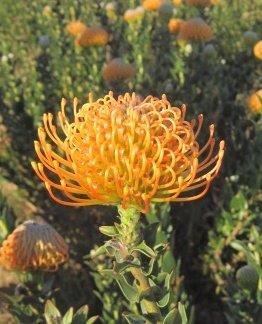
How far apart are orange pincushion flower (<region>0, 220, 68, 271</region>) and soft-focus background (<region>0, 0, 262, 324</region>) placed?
17cm

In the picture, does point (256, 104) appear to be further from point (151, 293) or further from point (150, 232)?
point (151, 293)

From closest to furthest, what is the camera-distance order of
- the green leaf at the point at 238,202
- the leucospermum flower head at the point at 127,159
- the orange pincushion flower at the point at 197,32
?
the leucospermum flower head at the point at 127,159 → the green leaf at the point at 238,202 → the orange pincushion flower at the point at 197,32

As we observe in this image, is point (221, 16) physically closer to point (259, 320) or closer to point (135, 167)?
point (259, 320)

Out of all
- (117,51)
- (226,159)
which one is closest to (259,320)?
(226,159)

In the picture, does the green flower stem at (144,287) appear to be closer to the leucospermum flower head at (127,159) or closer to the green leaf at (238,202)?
the leucospermum flower head at (127,159)

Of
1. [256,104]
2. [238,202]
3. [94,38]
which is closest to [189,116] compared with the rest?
[256,104]

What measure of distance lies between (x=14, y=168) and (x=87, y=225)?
0.79 metres

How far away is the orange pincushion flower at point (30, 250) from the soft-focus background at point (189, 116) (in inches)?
6.7

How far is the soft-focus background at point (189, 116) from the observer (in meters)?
2.93

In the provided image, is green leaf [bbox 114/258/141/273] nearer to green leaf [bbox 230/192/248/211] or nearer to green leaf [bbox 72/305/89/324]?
green leaf [bbox 72/305/89/324]

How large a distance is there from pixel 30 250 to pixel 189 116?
1.95 meters

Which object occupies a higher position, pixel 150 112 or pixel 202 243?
pixel 150 112

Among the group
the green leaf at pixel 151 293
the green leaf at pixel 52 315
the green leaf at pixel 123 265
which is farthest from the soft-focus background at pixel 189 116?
the green leaf at pixel 123 265

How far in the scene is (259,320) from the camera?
2293 mm
